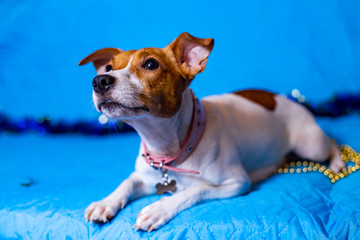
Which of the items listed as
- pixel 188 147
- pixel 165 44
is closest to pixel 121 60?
pixel 188 147

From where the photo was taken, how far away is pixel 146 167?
199 centimetres

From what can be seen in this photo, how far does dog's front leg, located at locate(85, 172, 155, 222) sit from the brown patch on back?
0.95m

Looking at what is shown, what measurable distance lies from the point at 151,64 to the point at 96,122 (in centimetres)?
223

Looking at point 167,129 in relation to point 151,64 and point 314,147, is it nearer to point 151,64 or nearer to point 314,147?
point 151,64

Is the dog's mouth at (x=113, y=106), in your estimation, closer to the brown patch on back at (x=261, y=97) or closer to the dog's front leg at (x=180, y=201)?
the dog's front leg at (x=180, y=201)

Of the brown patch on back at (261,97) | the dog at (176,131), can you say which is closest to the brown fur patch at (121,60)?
the dog at (176,131)

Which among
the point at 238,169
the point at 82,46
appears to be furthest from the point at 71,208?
the point at 82,46

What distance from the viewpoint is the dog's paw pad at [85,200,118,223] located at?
5.67 ft

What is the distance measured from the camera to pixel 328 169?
2.36 m

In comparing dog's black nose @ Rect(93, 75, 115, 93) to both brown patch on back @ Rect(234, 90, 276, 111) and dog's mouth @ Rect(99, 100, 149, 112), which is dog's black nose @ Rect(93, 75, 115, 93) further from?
brown patch on back @ Rect(234, 90, 276, 111)

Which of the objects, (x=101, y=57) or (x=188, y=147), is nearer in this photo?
(x=188, y=147)

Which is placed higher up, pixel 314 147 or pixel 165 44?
pixel 165 44

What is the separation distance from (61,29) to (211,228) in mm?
3049

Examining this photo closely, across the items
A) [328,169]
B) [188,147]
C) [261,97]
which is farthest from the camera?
[261,97]
